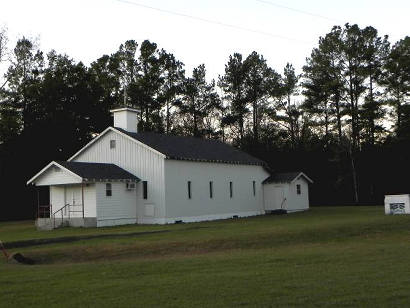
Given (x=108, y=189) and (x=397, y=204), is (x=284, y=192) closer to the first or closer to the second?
(x=397, y=204)

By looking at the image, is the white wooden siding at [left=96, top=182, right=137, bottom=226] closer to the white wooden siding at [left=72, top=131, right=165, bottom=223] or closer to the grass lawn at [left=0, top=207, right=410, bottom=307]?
the white wooden siding at [left=72, top=131, right=165, bottom=223]

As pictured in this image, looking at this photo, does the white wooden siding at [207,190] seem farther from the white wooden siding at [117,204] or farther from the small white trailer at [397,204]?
the small white trailer at [397,204]

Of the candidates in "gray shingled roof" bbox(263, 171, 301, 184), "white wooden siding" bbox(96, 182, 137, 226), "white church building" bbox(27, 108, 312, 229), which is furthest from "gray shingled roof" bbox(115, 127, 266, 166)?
"white wooden siding" bbox(96, 182, 137, 226)

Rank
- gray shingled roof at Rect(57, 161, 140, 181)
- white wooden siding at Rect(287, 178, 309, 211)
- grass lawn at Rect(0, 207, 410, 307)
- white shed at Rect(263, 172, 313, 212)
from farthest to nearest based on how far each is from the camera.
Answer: white wooden siding at Rect(287, 178, 309, 211) < white shed at Rect(263, 172, 313, 212) < gray shingled roof at Rect(57, 161, 140, 181) < grass lawn at Rect(0, 207, 410, 307)

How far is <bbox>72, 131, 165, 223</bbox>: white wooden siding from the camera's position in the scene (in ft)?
127

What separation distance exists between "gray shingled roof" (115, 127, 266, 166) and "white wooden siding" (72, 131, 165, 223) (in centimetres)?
61

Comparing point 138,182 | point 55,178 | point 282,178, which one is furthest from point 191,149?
point 55,178

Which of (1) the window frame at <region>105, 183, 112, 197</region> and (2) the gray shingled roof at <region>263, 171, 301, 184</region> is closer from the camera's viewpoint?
(1) the window frame at <region>105, 183, 112, 197</region>

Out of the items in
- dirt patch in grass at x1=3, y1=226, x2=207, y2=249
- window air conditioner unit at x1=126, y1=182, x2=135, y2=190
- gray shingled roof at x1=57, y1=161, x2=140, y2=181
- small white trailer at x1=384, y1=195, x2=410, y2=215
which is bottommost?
dirt patch in grass at x1=3, y1=226, x2=207, y2=249

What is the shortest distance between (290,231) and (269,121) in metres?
46.5

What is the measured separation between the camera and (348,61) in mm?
62000

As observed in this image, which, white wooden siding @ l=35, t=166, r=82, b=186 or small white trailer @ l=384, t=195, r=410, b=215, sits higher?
white wooden siding @ l=35, t=166, r=82, b=186

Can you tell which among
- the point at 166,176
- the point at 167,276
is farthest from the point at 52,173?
the point at 167,276

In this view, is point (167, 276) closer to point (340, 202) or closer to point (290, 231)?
point (290, 231)
